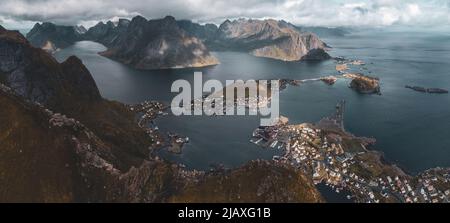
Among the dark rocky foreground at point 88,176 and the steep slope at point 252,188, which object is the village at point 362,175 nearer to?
the dark rocky foreground at point 88,176

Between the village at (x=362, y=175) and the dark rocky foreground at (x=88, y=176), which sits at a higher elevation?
the dark rocky foreground at (x=88, y=176)

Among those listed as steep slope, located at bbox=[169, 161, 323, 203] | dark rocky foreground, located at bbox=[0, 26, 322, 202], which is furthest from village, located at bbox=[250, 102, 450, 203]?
steep slope, located at bbox=[169, 161, 323, 203]

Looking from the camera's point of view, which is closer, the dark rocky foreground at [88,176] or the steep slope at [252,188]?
the steep slope at [252,188]

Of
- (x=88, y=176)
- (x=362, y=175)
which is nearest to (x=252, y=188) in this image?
(x=88, y=176)

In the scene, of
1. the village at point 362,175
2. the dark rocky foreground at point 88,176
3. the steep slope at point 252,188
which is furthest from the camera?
the village at point 362,175

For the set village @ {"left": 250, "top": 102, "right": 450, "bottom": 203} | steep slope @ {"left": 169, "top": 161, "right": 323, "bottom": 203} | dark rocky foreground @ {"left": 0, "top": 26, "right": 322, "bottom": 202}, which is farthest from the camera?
village @ {"left": 250, "top": 102, "right": 450, "bottom": 203}

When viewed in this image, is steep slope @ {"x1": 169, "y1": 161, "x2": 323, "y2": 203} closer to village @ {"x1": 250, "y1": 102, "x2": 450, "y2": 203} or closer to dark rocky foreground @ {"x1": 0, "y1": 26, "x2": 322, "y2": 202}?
dark rocky foreground @ {"x1": 0, "y1": 26, "x2": 322, "y2": 202}

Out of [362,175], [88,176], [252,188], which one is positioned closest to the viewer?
[252,188]

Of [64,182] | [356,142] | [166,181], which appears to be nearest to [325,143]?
[356,142]

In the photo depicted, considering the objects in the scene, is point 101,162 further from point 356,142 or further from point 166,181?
point 356,142

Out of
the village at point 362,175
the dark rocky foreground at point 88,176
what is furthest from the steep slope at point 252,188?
the village at point 362,175

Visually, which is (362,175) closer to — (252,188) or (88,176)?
(252,188)
